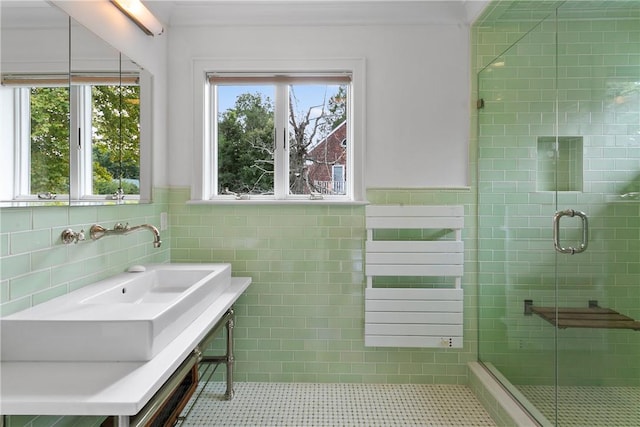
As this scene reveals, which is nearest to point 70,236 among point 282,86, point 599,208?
point 282,86

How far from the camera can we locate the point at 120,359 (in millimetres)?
1189

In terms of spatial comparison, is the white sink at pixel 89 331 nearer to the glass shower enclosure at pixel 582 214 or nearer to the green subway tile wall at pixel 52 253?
the green subway tile wall at pixel 52 253

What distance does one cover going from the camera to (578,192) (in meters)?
1.82

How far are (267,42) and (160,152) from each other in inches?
38.9

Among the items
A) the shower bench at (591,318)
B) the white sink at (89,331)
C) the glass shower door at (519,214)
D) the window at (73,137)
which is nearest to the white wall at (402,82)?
the glass shower door at (519,214)

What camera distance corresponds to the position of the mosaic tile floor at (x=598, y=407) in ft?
5.58

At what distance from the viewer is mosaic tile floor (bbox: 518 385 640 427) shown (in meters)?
Answer: 1.70

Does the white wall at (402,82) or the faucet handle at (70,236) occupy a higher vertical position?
the white wall at (402,82)

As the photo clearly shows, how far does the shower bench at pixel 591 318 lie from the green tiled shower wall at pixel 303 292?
67 centimetres

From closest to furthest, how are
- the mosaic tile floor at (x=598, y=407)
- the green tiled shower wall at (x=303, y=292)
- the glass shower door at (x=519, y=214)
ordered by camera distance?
the mosaic tile floor at (x=598, y=407) → the glass shower door at (x=519, y=214) → the green tiled shower wall at (x=303, y=292)

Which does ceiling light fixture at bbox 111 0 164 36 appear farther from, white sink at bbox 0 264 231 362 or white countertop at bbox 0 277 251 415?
white countertop at bbox 0 277 251 415

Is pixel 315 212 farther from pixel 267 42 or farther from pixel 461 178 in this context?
pixel 267 42

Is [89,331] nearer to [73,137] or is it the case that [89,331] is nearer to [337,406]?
[73,137]

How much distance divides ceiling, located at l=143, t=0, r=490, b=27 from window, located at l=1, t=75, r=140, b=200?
723 mm
